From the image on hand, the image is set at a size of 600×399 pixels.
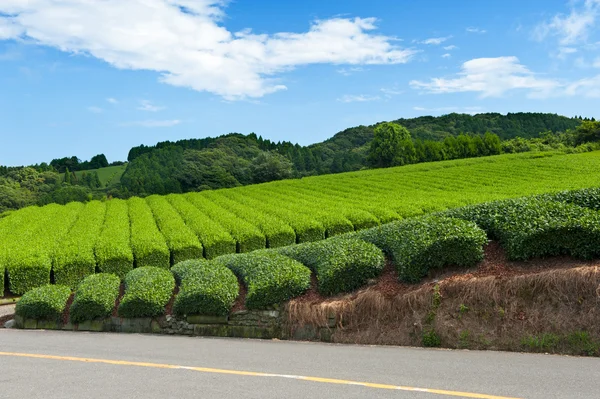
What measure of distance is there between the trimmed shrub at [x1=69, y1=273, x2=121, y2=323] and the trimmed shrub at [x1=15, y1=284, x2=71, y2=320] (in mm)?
560

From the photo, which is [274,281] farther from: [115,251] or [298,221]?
[298,221]

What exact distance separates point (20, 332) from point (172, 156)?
3353 inches

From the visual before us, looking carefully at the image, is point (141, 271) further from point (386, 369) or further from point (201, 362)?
point (386, 369)

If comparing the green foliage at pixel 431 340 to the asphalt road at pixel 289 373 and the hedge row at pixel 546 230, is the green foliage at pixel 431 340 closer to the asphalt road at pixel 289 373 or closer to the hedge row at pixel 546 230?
the asphalt road at pixel 289 373

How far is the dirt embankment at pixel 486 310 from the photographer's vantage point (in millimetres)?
7801

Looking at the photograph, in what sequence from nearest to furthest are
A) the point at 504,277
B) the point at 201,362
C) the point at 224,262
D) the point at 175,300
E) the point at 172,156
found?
the point at 201,362, the point at 504,277, the point at 175,300, the point at 224,262, the point at 172,156

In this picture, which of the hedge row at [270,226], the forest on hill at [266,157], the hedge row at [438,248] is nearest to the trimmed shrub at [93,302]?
the hedge row at [438,248]

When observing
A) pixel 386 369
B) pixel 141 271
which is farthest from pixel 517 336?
pixel 141 271

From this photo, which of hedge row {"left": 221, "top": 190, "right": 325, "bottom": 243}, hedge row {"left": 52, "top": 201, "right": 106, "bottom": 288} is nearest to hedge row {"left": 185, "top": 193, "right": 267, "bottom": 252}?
hedge row {"left": 221, "top": 190, "right": 325, "bottom": 243}

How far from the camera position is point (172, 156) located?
95000 millimetres

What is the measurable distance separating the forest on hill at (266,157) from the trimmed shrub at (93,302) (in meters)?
47.3

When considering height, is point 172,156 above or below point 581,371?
above

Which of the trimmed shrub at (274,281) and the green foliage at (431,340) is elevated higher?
the trimmed shrub at (274,281)

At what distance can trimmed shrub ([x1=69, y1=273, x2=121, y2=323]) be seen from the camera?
474 inches
